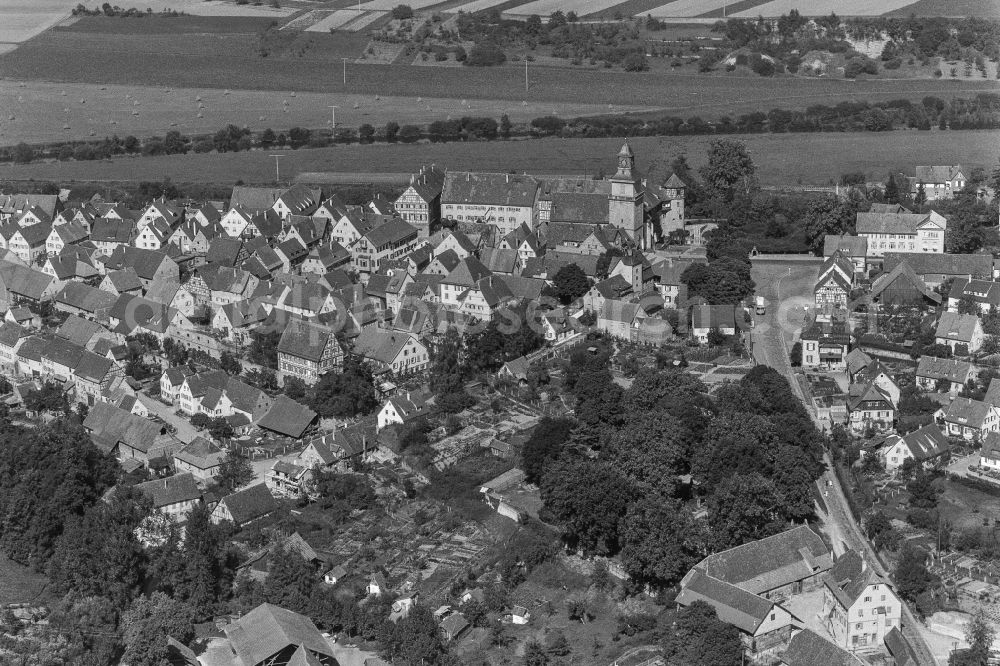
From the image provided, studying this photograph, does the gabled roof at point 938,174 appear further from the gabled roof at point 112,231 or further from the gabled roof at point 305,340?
the gabled roof at point 112,231

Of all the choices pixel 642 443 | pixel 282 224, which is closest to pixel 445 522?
pixel 642 443

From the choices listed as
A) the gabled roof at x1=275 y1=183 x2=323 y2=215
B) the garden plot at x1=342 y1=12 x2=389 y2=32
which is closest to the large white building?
the gabled roof at x1=275 y1=183 x2=323 y2=215

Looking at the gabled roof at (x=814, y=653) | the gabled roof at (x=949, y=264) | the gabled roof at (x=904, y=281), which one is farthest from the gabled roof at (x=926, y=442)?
the gabled roof at (x=949, y=264)

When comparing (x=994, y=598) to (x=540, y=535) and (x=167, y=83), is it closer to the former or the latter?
(x=540, y=535)

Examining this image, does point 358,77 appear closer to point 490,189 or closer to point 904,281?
point 490,189

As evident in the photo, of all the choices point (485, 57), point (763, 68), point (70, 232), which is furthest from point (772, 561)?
point (485, 57)
